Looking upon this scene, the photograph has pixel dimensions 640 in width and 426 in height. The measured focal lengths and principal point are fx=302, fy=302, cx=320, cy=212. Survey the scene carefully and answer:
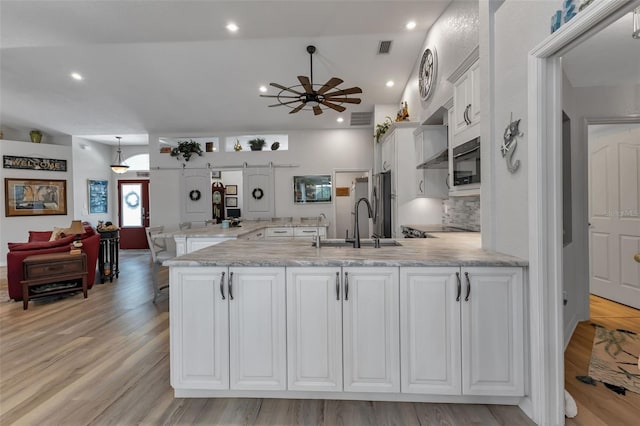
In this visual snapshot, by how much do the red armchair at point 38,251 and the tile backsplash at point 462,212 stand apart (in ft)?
17.0

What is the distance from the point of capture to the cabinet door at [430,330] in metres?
1.76

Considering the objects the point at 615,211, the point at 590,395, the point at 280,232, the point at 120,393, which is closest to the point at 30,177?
the point at 280,232

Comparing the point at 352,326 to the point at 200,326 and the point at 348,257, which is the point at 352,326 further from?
the point at 200,326

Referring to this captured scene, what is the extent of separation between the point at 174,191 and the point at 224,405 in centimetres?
635

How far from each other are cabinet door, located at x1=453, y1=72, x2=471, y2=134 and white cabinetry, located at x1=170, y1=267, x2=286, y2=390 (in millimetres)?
2048

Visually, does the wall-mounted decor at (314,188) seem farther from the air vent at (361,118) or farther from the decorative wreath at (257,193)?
the air vent at (361,118)

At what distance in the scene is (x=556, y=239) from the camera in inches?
63.5

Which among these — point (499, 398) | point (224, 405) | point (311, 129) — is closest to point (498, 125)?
point (499, 398)

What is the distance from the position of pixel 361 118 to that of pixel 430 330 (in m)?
5.40

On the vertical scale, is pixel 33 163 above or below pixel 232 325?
above

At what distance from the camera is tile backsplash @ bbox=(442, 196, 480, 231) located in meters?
3.41

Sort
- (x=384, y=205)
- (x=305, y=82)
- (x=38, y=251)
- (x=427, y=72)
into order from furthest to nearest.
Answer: (x=384, y=205)
(x=38, y=251)
(x=427, y=72)
(x=305, y=82)

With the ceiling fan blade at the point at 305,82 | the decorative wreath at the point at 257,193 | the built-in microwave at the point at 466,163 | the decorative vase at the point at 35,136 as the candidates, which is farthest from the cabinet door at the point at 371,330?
the decorative vase at the point at 35,136

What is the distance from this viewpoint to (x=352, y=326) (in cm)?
180
